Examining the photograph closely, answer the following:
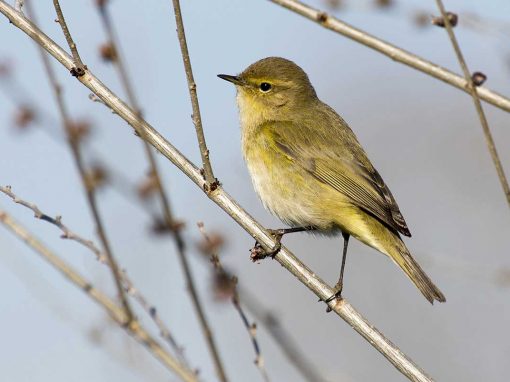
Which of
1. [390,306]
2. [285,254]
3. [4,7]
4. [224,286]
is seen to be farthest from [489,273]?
[390,306]

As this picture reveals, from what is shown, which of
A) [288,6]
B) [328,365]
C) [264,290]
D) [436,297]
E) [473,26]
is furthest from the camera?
[264,290]

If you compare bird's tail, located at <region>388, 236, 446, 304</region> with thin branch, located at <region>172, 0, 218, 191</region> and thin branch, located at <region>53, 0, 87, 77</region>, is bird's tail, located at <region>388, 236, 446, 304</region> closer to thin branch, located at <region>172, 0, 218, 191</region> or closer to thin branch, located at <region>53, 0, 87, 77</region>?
thin branch, located at <region>172, 0, 218, 191</region>

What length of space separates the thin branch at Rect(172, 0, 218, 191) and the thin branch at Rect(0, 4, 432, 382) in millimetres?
115

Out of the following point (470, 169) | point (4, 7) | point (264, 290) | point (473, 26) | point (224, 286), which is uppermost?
point (470, 169)

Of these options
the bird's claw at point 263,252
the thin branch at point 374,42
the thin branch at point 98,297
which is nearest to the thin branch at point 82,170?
the thin branch at point 98,297

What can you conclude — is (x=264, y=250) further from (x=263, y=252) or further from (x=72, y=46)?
(x=72, y=46)

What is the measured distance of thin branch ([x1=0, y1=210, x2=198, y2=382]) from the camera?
2.84 m

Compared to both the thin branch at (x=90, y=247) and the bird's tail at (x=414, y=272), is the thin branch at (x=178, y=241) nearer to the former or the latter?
the thin branch at (x=90, y=247)

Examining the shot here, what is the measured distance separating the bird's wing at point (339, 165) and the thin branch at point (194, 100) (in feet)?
5.39

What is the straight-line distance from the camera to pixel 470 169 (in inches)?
480

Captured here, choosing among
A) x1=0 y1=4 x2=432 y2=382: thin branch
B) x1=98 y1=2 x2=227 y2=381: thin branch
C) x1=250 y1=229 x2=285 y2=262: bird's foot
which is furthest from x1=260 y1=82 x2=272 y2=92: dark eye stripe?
x1=98 y1=2 x2=227 y2=381: thin branch

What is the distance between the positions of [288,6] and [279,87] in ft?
8.86

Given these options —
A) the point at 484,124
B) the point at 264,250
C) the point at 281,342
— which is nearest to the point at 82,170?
the point at 281,342

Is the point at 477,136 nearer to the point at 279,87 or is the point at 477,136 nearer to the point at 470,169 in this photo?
the point at 470,169
